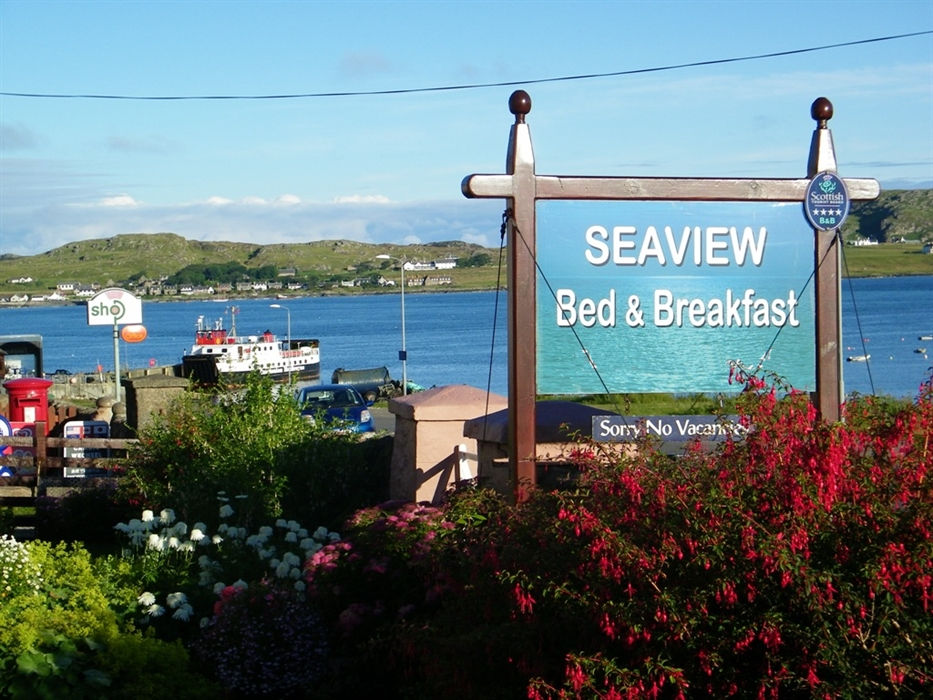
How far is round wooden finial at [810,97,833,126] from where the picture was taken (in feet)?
27.0

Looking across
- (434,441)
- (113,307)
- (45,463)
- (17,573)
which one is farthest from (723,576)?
(113,307)

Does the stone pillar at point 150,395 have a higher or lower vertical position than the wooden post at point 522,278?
lower

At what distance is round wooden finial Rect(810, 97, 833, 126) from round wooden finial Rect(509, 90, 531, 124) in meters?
2.07

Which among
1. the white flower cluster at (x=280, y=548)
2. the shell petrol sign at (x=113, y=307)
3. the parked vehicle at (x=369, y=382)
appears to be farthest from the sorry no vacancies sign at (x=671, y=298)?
the parked vehicle at (x=369, y=382)

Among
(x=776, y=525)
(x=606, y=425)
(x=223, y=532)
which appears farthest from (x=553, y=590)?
(x=223, y=532)

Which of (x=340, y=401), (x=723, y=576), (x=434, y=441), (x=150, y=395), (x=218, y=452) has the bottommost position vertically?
(x=340, y=401)

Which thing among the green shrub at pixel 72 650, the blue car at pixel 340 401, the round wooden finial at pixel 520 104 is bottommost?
the blue car at pixel 340 401

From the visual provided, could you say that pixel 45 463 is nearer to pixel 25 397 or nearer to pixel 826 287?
pixel 25 397

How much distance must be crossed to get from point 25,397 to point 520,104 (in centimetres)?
1451

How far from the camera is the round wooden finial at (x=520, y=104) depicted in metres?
7.70

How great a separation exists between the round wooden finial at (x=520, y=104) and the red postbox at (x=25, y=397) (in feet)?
45.5

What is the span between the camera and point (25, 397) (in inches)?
781

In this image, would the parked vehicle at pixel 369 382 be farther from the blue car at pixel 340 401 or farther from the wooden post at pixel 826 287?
the wooden post at pixel 826 287

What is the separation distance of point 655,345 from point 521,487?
6.17 ft
